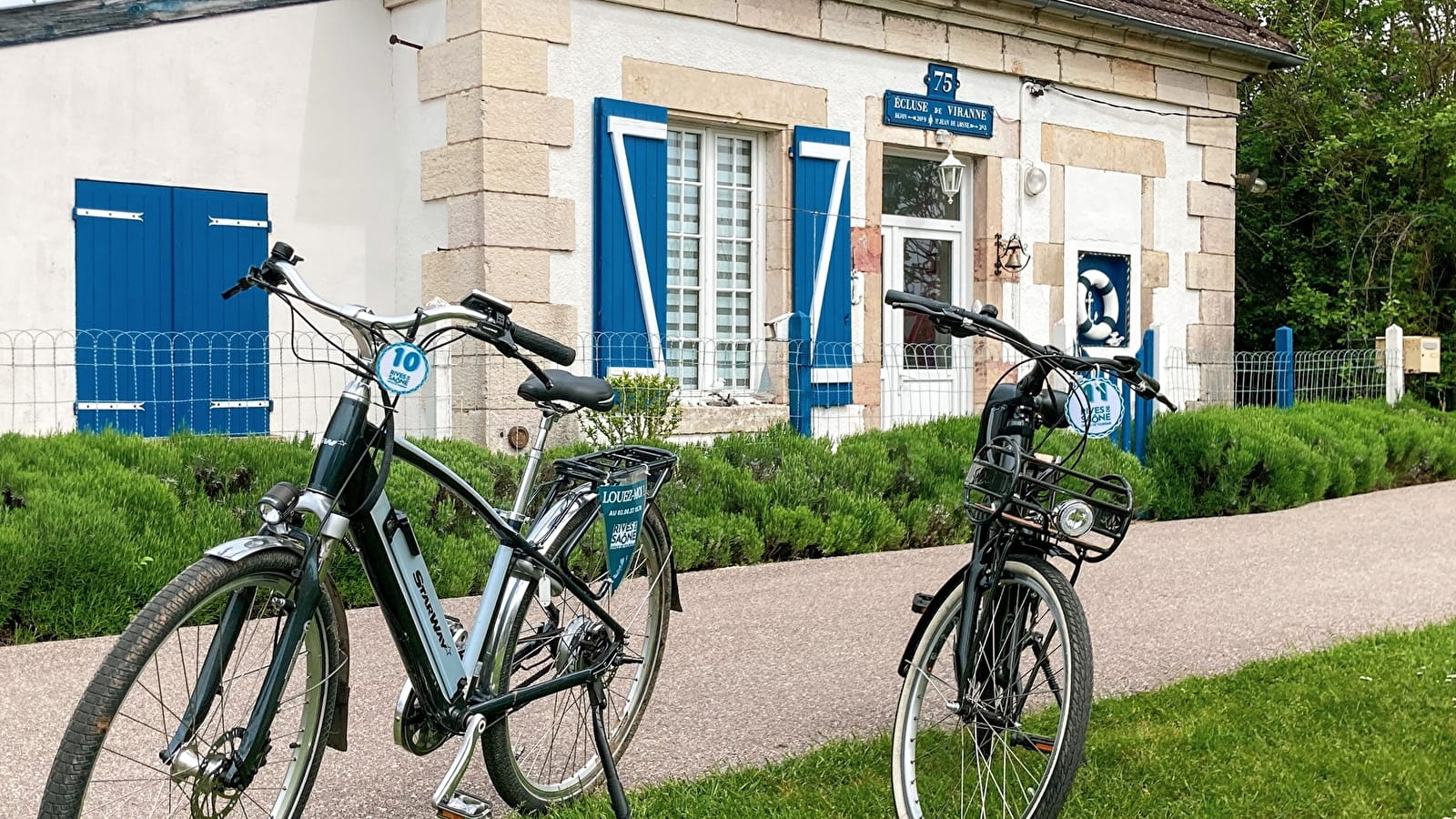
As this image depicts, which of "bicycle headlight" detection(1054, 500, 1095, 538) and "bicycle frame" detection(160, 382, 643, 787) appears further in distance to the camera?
"bicycle headlight" detection(1054, 500, 1095, 538)

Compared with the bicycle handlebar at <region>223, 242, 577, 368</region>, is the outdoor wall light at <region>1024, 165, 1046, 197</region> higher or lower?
higher

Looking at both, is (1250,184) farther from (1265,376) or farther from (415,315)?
(415,315)

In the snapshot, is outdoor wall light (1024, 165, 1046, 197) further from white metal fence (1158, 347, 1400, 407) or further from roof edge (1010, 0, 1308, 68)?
white metal fence (1158, 347, 1400, 407)

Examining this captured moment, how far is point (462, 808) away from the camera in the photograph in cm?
322

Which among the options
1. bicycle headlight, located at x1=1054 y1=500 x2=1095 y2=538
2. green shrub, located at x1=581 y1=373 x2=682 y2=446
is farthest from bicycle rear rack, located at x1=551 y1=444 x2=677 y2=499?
green shrub, located at x1=581 y1=373 x2=682 y2=446

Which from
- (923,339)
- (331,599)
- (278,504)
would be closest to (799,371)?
(923,339)

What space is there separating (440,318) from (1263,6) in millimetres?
15916

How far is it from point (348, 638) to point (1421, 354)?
40.6 ft

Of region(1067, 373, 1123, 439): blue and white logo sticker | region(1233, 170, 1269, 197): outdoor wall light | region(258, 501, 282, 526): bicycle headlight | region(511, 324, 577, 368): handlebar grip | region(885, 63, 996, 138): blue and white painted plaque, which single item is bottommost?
region(258, 501, 282, 526): bicycle headlight

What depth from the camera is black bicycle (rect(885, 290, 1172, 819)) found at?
327 centimetres

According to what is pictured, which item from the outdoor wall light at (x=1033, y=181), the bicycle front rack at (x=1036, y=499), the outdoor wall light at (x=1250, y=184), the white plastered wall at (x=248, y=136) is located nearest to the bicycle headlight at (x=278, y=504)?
the bicycle front rack at (x=1036, y=499)

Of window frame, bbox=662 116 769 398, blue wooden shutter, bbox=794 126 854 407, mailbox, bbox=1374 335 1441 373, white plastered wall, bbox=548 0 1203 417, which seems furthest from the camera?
mailbox, bbox=1374 335 1441 373

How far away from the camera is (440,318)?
3.02 meters

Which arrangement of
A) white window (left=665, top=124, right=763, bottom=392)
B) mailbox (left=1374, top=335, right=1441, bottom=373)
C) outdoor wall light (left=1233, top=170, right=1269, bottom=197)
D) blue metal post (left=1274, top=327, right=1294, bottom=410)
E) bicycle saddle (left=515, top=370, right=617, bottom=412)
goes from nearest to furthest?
bicycle saddle (left=515, top=370, right=617, bottom=412), white window (left=665, top=124, right=763, bottom=392), blue metal post (left=1274, top=327, right=1294, bottom=410), mailbox (left=1374, top=335, right=1441, bottom=373), outdoor wall light (left=1233, top=170, right=1269, bottom=197)
